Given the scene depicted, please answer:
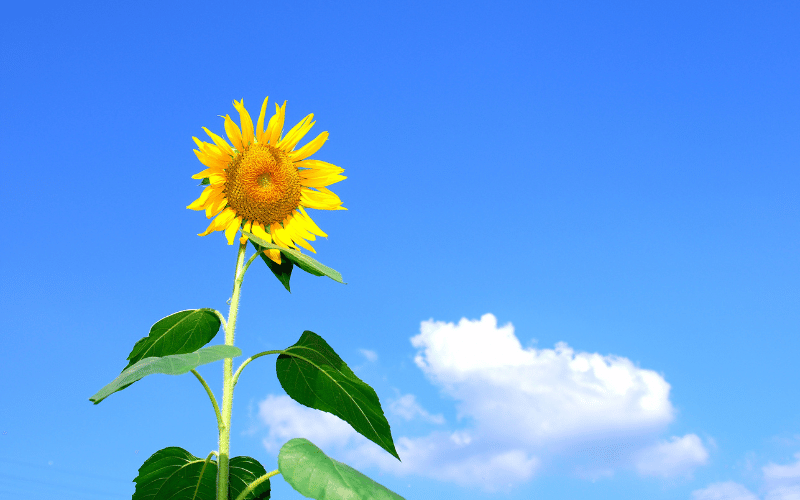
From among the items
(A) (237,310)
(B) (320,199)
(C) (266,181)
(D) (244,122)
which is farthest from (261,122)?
(A) (237,310)

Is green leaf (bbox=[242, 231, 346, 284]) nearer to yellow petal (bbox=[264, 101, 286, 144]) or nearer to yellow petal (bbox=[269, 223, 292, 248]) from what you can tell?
yellow petal (bbox=[269, 223, 292, 248])

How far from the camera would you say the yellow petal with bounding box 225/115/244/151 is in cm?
407

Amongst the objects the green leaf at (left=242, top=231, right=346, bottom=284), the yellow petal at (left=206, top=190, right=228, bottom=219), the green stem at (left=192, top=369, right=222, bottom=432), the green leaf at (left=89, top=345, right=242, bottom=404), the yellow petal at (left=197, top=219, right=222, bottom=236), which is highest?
the yellow petal at (left=206, top=190, right=228, bottom=219)

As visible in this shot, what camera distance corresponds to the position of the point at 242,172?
412 centimetres

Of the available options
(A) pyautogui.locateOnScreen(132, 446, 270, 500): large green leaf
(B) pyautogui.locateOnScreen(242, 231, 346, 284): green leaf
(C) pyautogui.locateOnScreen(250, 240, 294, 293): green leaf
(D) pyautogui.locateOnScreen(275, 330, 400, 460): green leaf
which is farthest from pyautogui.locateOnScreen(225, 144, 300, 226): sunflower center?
(A) pyautogui.locateOnScreen(132, 446, 270, 500): large green leaf

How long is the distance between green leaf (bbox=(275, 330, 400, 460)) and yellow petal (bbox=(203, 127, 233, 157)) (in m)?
1.22

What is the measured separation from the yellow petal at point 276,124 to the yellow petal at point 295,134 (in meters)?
0.07

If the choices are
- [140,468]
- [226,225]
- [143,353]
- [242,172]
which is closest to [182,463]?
[140,468]

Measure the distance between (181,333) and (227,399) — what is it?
589mm

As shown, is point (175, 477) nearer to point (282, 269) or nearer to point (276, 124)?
point (282, 269)

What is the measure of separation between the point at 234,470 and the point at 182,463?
12.4 inches

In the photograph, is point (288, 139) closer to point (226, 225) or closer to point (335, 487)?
point (226, 225)

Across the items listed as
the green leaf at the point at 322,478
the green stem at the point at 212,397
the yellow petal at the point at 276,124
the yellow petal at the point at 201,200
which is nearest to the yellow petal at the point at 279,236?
the yellow petal at the point at 201,200

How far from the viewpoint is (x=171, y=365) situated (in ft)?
9.14
